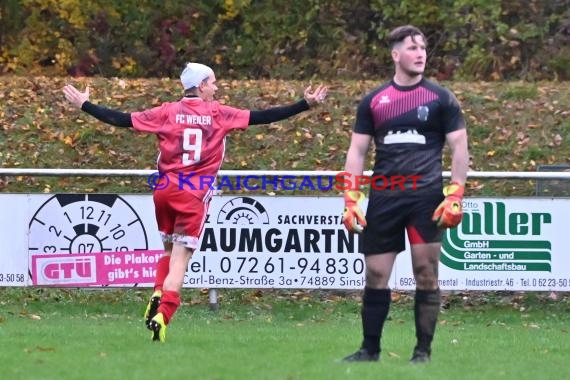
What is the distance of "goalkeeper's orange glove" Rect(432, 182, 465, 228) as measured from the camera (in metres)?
7.88

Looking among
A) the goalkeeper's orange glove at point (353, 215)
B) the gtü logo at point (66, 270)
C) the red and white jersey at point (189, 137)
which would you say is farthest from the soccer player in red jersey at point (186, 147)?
the gtü logo at point (66, 270)

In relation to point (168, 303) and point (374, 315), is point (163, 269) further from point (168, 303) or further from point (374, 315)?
point (374, 315)

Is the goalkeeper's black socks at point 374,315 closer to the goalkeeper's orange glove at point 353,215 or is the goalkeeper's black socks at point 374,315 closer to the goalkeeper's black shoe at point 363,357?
the goalkeeper's black shoe at point 363,357

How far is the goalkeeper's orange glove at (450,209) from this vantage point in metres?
7.88

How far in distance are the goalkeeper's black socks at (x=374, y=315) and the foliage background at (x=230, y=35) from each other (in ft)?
46.9

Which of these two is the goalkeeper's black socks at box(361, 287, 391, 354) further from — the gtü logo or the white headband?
the gtü logo

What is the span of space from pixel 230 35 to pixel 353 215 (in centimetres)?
1557

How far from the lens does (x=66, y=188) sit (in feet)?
50.2

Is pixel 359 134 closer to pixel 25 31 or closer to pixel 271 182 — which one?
pixel 271 182

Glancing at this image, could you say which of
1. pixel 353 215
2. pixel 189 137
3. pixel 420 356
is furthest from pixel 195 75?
pixel 420 356

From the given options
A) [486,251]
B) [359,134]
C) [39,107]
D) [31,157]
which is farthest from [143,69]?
[359,134]

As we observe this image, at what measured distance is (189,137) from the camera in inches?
385

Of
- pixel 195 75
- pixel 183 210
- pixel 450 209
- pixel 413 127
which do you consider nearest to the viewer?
pixel 450 209

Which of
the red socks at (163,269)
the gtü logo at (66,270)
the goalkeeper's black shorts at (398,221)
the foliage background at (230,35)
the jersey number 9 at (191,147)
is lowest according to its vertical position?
the gtü logo at (66,270)
